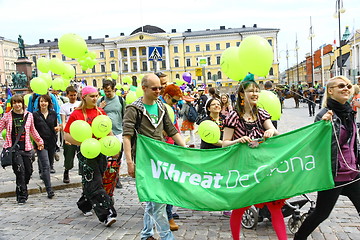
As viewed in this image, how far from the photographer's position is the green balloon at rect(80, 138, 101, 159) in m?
5.08

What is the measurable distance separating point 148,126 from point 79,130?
1220mm

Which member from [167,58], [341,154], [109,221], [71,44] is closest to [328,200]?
[341,154]

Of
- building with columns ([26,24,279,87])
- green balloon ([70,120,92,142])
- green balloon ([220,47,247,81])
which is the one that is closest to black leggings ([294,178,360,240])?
green balloon ([220,47,247,81])

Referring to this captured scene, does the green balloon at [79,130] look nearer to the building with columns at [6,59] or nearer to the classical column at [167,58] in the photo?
the classical column at [167,58]

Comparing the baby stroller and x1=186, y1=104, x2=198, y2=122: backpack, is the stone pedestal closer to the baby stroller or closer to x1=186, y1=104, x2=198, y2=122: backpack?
x1=186, y1=104, x2=198, y2=122: backpack

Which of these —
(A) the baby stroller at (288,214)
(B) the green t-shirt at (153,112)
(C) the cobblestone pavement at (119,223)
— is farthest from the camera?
(C) the cobblestone pavement at (119,223)

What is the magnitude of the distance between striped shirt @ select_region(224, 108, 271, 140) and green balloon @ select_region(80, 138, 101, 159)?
6.18 feet

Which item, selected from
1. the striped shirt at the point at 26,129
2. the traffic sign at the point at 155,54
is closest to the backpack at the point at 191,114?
the traffic sign at the point at 155,54

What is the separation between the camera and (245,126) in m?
4.09

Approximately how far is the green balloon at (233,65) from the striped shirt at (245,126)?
58 cm

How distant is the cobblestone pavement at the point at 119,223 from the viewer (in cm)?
485

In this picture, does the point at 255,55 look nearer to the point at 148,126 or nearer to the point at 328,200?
the point at 148,126

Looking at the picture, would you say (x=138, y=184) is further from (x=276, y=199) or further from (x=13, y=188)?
(x=13, y=188)

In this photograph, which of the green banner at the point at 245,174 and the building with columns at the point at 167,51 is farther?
the building with columns at the point at 167,51
